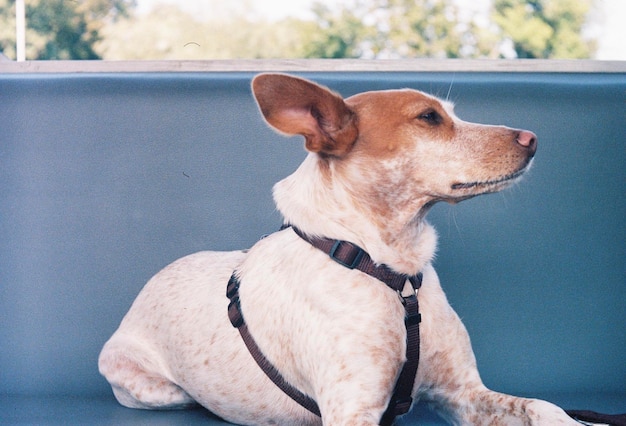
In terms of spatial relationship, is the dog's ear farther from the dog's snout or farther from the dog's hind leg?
the dog's hind leg

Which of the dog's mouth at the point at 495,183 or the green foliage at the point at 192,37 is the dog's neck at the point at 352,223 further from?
the green foliage at the point at 192,37

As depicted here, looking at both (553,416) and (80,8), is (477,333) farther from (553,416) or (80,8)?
(80,8)

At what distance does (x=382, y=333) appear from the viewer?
6.21ft

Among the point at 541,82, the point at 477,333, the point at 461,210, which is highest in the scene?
the point at 541,82

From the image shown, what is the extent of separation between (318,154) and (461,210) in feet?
Result: 2.76

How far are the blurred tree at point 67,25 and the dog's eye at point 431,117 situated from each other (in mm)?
17472

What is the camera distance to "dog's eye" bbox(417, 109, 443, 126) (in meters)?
2.02

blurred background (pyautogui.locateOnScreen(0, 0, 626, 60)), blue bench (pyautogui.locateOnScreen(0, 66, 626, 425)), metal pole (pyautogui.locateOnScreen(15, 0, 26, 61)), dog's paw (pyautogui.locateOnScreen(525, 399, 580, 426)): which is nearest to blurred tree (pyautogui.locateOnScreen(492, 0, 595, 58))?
blurred background (pyautogui.locateOnScreen(0, 0, 626, 60))

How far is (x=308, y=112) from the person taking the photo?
1.95 metres

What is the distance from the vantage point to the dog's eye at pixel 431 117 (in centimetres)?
202

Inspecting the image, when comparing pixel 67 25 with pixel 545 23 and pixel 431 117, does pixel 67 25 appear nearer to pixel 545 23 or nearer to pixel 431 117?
pixel 545 23

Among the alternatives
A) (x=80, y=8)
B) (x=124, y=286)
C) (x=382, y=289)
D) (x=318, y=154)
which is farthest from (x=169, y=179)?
(x=80, y=8)

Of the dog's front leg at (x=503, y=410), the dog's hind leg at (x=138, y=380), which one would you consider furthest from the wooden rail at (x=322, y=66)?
the dog's front leg at (x=503, y=410)

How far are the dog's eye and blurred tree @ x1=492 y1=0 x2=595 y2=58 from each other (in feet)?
48.5
